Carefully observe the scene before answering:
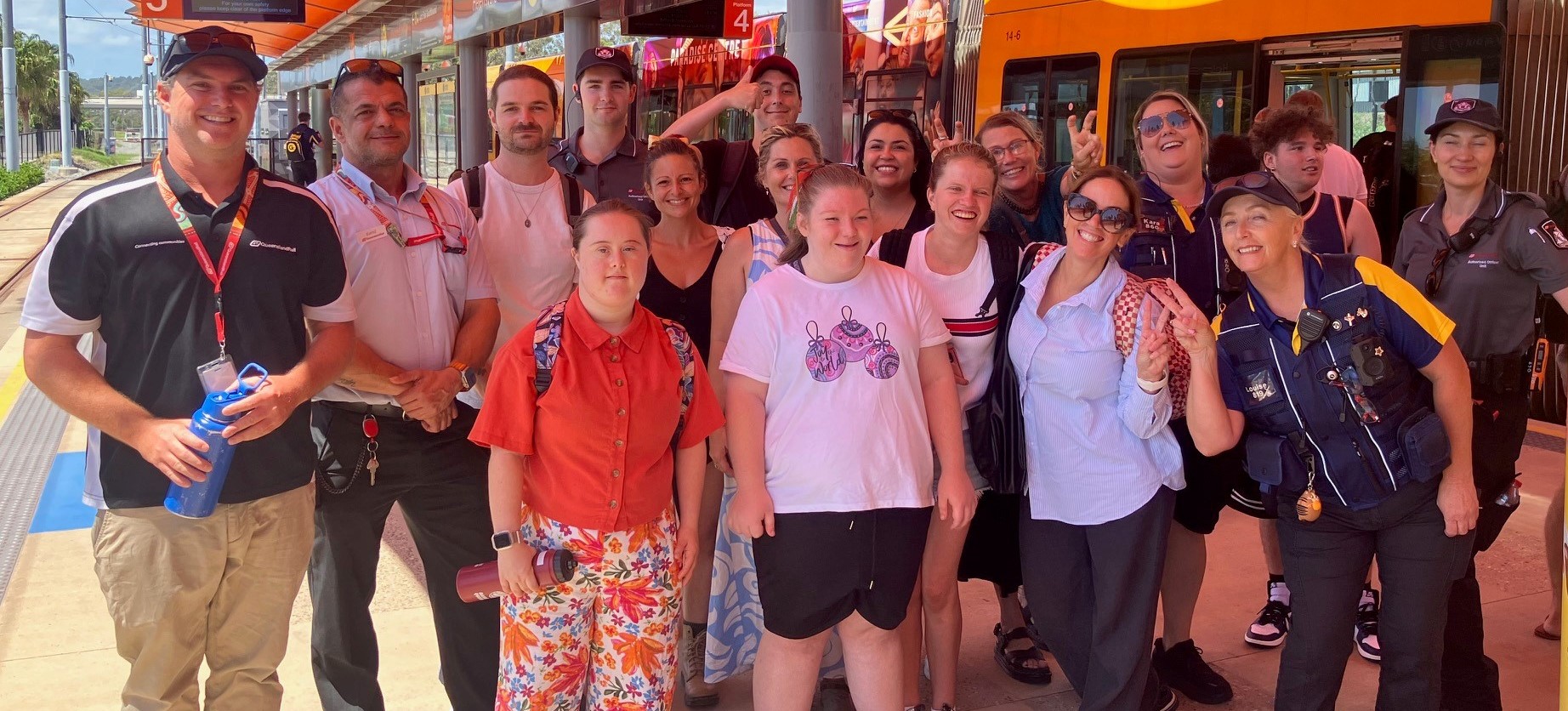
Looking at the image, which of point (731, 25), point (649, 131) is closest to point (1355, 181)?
point (731, 25)

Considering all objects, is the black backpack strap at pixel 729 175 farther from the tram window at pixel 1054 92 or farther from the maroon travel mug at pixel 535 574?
the tram window at pixel 1054 92

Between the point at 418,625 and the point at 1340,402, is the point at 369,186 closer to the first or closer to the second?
the point at 418,625

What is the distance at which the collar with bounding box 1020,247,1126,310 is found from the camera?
324cm

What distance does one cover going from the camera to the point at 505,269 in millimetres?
3836

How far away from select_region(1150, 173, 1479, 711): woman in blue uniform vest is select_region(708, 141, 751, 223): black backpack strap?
206 centimetres

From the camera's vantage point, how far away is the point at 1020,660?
4.12 meters

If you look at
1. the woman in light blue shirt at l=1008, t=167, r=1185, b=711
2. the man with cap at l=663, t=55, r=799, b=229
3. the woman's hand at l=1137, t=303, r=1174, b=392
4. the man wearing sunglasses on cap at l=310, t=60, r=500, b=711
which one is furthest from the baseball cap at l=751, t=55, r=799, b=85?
the woman's hand at l=1137, t=303, r=1174, b=392

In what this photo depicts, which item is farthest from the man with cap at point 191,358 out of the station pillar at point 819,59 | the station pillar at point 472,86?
the station pillar at point 472,86

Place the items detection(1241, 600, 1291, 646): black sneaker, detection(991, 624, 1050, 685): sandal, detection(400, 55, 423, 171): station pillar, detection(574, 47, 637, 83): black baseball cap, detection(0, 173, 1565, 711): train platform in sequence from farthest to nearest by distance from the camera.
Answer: detection(400, 55, 423, 171): station pillar, detection(574, 47, 637, 83): black baseball cap, detection(1241, 600, 1291, 646): black sneaker, detection(991, 624, 1050, 685): sandal, detection(0, 173, 1565, 711): train platform

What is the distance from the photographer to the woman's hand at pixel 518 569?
9.50ft

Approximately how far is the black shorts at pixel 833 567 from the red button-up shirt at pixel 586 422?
1.27 feet

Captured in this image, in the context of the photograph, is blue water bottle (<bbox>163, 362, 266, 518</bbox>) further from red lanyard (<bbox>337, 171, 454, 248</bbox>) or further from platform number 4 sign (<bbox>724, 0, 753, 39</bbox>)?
platform number 4 sign (<bbox>724, 0, 753, 39</bbox>)

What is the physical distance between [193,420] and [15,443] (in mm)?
5644

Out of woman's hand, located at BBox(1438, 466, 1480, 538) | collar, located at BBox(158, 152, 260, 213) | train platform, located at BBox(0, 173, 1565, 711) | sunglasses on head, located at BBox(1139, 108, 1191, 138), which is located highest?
sunglasses on head, located at BBox(1139, 108, 1191, 138)
